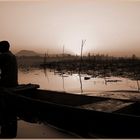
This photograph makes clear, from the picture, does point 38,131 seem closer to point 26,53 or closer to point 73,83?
point 73,83

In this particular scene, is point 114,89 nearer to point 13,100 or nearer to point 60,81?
point 60,81

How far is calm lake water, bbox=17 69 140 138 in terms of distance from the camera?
7.75 ft

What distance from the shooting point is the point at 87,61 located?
7.89 ft

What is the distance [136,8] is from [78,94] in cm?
80

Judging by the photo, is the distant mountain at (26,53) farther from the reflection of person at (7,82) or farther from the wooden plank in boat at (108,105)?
the wooden plank in boat at (108,105)

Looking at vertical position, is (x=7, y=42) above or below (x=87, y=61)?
above

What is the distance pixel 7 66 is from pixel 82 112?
2.53 feet

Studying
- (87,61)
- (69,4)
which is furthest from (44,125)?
(69,4)

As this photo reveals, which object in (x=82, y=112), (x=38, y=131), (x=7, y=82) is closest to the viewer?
(x=82, y=112)

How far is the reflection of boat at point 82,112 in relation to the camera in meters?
1.95

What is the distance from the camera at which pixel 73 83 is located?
238 centimetres

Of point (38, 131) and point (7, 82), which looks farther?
point (7, 82)

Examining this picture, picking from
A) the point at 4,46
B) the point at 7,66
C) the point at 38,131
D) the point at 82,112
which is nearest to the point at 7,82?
the point at 7,66

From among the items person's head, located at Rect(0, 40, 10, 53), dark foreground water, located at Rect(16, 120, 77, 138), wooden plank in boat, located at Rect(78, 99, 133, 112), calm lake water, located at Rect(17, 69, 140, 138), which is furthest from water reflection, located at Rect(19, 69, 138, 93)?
dark foreground water, located at Rect(16, 120, 77, 138)
